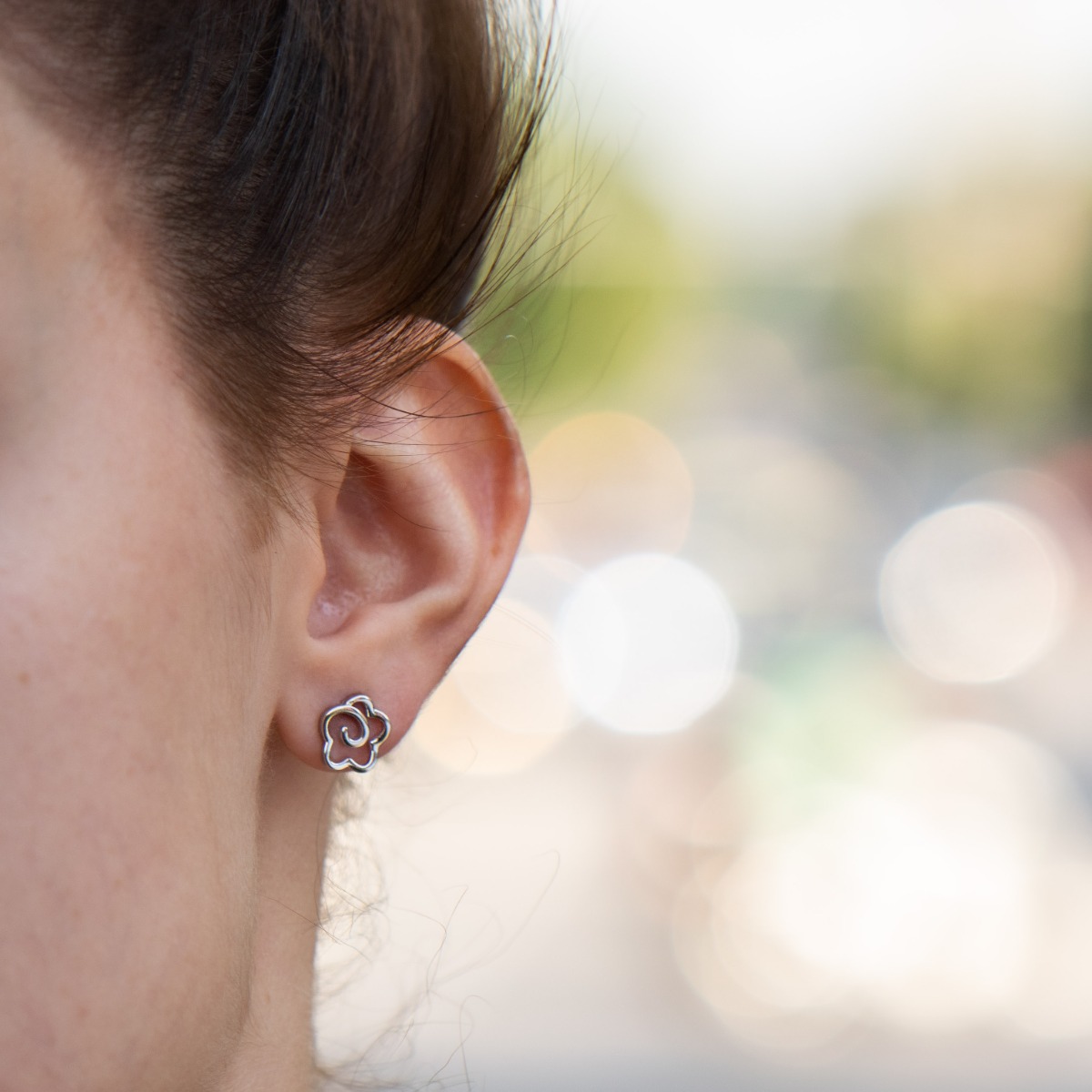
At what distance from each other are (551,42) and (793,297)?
20.8 metres

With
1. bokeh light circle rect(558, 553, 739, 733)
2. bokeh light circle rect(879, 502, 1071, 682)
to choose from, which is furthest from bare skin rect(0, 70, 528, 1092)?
bokeh light circle rect(879, 502, 1071, 682)

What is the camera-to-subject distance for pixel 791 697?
316 inches

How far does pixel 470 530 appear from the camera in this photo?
1.24 meters

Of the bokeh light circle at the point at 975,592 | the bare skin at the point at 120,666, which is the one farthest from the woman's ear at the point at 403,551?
the bokeh light circle at the point at 975,592

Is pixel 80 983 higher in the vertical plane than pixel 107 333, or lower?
lower

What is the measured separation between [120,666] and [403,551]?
301 mm

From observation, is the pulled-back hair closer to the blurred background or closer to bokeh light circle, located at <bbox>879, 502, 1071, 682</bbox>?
the blurred background

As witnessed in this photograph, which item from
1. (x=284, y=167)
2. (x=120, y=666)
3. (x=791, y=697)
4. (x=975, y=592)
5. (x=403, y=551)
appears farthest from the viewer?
(x=975, y=592)

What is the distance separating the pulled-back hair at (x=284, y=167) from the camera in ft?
Answer: 3.43

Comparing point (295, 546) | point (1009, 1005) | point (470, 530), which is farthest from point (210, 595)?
point (1009, 1005)

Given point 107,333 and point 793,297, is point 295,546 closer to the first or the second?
point 107,333

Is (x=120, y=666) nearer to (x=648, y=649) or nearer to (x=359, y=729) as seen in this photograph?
(x=359, y=729)

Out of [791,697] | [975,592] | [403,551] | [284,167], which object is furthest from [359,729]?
[975,592]

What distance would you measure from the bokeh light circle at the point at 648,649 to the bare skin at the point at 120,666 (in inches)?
292
